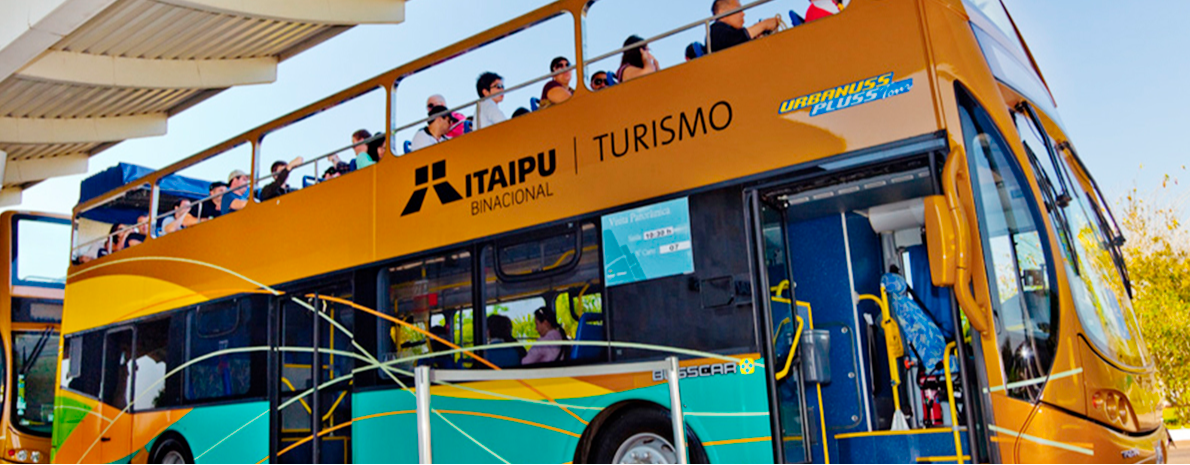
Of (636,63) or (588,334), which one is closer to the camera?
(588,334)

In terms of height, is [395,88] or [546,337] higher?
[395,88]

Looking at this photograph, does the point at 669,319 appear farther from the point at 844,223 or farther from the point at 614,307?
the point at 844,223

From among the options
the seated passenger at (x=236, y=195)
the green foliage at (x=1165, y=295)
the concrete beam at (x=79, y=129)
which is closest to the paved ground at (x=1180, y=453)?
the green foliage at (x=1165, y=295)

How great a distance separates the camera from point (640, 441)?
17.4ft

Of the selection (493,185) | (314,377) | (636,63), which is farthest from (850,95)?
(314,377)

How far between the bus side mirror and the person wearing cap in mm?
3621

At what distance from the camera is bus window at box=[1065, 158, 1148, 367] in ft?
14.8

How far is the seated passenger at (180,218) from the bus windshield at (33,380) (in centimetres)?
383

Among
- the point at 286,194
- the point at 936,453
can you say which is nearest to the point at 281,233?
the point at 286,194

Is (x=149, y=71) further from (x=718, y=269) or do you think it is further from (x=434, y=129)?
(x=718, y=269)

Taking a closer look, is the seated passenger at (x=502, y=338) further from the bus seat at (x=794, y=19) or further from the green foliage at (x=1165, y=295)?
the green foliage at (x=1165, y=295)

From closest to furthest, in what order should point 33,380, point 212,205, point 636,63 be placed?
point 636,63 → point 212,205 → point 33,380

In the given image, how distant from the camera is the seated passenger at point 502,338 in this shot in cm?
593

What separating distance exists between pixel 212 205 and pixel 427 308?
3.37 meters
